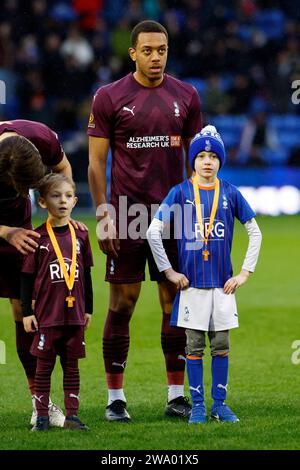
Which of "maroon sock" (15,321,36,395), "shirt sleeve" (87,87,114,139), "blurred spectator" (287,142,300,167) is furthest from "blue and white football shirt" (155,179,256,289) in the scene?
"blurred spectator" (287,142,300,167)

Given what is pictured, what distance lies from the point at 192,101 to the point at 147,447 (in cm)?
244

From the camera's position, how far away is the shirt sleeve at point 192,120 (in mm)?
7785

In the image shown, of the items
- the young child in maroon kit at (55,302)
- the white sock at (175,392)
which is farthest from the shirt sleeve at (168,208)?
the white sock at (175,392)

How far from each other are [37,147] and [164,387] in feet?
7.56

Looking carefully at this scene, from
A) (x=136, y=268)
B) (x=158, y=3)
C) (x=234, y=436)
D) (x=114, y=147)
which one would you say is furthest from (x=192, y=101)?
(x=158, y=3)

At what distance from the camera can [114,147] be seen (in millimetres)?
7723

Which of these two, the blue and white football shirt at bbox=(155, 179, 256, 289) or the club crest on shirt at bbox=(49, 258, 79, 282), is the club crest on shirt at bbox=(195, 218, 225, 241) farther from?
the club crest on shirt at bbox=(49, 258, 79, 282)

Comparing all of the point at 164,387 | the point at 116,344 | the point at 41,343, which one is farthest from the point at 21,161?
the point at 164,387

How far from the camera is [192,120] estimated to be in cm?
780

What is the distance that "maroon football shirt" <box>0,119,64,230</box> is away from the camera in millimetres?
7176

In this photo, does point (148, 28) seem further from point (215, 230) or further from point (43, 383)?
point (43, 383)

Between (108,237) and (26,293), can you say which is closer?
(26,293)

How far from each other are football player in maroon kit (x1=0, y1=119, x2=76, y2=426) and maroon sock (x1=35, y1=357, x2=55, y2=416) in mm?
208
